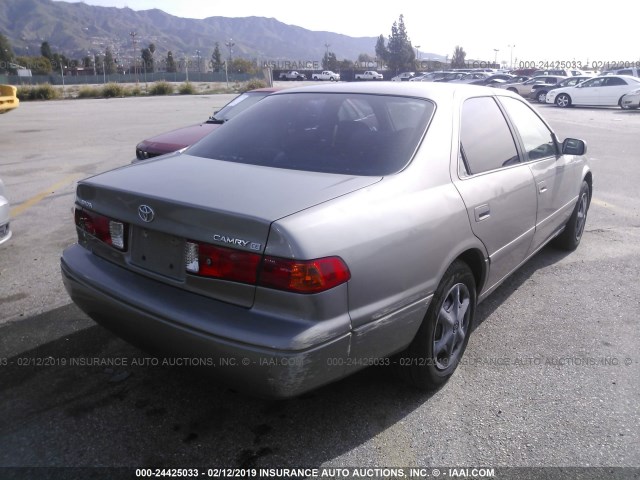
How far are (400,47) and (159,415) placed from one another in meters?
111

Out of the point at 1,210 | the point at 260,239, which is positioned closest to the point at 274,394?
the point at 260,239

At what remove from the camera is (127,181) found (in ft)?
9.45

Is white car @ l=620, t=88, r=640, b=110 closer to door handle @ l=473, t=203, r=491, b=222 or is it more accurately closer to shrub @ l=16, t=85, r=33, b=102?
door handle @ l=473, t=203, r=491, b=222

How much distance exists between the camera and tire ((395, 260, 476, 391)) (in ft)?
9.39

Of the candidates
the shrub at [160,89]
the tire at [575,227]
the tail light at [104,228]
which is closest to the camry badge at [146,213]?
the tail light at [104,228]

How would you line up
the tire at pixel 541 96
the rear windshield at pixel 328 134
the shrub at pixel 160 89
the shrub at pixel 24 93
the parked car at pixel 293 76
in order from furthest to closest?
the parked car at pixel 293 76 → the shrub at pixel 160 89 → the shrub at pixel 24 93 → the tire at pixel 541 96 → the rear windshield at pixel 328 134

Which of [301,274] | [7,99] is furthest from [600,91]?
[301,274]

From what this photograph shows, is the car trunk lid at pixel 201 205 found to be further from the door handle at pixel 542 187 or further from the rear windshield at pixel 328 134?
the door handle at pixel 542 187

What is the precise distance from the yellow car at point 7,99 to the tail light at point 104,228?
12059 mm

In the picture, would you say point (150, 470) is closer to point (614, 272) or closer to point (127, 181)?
point (127, 181)

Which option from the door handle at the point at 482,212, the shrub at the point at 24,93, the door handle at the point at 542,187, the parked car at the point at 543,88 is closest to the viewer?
the door handle at the point at 482,212

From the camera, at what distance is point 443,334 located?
10.1ft

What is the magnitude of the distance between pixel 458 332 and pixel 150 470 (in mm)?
1815

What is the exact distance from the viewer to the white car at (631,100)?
2391 centimetres
